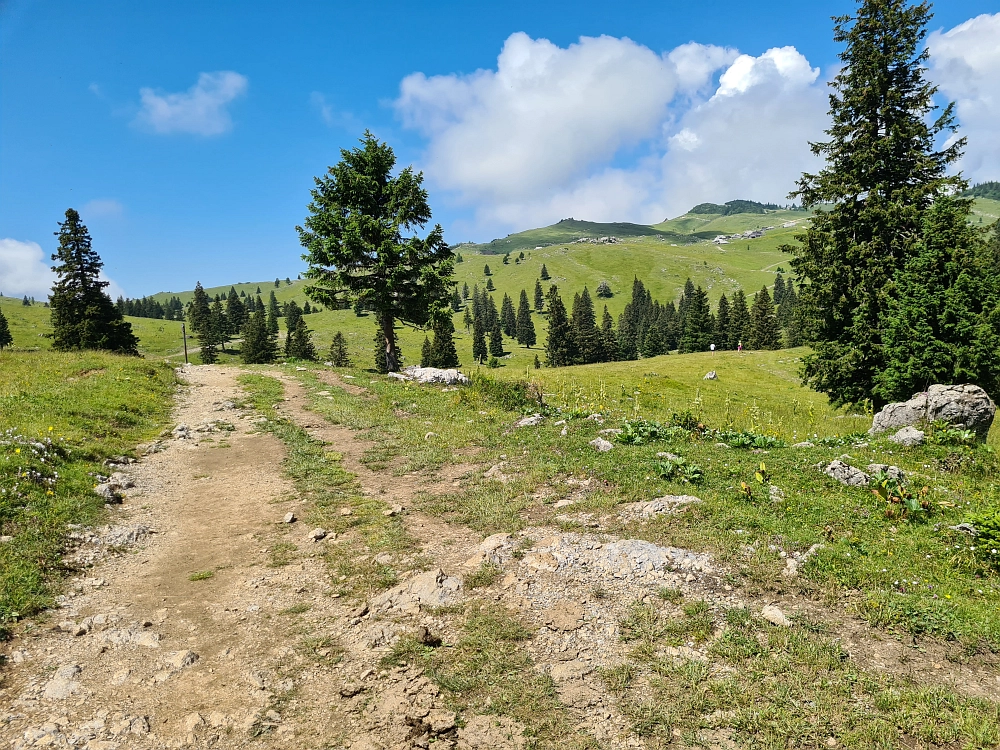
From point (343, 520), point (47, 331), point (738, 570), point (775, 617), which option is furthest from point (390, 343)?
point (47, 331)

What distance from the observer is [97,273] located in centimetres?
4888

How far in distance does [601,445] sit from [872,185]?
1987cm

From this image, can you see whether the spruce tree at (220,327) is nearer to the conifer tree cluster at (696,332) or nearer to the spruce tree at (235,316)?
the spruce tree at (235,316)

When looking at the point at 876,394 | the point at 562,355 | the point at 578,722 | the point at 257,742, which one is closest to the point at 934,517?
the point at 578,722

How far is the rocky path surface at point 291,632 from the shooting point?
445 centimetres

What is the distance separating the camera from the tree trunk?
29.2 m

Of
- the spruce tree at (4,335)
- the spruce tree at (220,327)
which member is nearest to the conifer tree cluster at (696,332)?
the spruce tree at (220,327)

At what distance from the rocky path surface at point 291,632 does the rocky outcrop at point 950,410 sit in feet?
29.1

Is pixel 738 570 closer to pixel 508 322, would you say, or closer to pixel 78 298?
pixel 78 298

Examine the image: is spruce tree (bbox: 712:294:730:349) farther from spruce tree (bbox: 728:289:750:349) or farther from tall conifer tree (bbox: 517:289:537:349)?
tall conifer tree (bbox: 517:289:537:349)

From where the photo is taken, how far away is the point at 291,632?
19.5ft

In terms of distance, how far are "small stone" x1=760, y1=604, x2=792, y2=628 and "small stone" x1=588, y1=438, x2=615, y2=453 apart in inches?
221

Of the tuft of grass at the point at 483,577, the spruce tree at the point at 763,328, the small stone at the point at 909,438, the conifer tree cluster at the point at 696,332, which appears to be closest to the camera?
the tuft of grass at the point at 483,577

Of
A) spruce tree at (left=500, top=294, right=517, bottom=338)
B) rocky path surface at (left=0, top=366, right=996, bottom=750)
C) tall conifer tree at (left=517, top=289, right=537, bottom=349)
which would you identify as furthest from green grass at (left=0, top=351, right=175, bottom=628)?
spruce tree at (left=500, top=294, right=517, bottom=338)
